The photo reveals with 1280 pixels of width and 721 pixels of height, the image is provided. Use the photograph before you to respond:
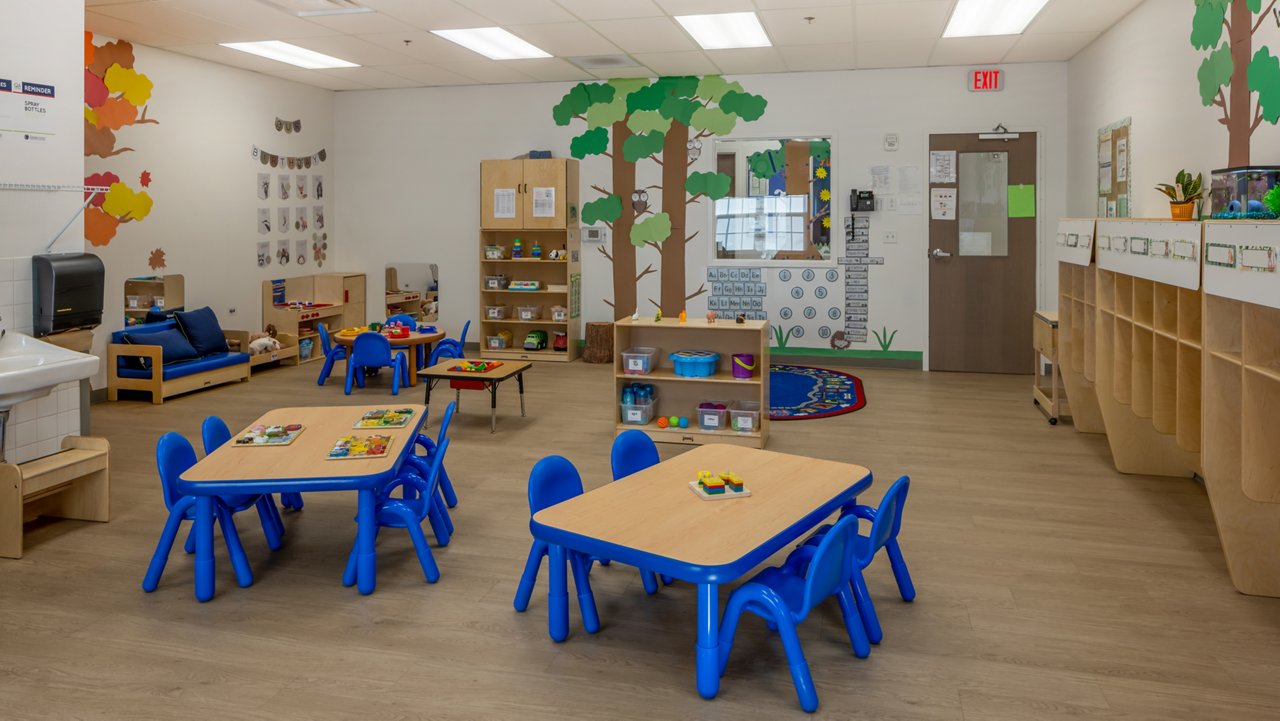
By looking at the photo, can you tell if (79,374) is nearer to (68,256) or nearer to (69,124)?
(68,256)

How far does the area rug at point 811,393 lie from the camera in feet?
24.0

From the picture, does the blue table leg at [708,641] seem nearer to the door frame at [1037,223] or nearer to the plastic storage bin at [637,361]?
the plastic storage bin at [637,361]

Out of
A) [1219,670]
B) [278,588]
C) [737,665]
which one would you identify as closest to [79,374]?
[278,588]

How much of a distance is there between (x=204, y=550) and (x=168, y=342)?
4973 mm

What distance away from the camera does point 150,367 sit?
25.3ft

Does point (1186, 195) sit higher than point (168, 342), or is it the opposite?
point (1186, 195)

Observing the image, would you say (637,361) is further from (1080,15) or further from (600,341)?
(1080,15)

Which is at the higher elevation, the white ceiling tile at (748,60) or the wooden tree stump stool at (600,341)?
the white ceiling tile at (748,60)

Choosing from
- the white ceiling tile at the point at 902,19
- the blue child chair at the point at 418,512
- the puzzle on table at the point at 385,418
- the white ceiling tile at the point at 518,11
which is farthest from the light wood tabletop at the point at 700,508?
the white ceiling tile at the point at 902,19

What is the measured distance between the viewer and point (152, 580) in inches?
148

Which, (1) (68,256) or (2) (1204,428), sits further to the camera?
(1) (68,256)

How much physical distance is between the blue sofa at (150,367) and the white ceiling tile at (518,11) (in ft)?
12.3

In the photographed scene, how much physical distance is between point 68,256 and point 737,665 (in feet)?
13.3

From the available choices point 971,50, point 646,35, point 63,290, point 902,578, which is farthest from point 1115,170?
point 63,290
